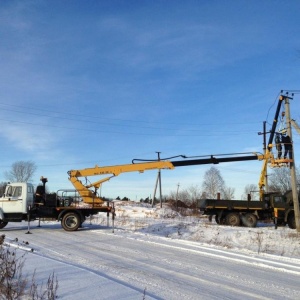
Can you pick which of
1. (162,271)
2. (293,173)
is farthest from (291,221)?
(162,271)

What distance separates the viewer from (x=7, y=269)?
5.86 metres

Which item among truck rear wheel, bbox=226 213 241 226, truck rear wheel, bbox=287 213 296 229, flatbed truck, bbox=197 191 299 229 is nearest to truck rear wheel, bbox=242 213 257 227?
flatbed truck, bbox=197 191 299 229

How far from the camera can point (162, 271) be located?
8523 millimetres

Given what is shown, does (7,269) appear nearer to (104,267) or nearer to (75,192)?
(104,267)

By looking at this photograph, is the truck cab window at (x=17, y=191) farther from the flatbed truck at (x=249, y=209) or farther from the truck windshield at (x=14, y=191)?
the flatbed truck at (x=249, y=209)

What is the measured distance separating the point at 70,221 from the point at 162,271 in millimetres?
10668

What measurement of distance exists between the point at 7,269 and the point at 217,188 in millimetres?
75656

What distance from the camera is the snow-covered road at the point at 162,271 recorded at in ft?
21.5

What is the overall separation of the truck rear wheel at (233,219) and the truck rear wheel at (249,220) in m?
0.38

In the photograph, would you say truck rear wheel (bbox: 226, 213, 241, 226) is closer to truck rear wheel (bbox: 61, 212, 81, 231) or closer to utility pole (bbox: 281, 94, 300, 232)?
utility pole (bbox: 281, 94, 300, 232)

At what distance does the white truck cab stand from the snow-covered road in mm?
5849

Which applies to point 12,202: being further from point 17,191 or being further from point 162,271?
point 162,271

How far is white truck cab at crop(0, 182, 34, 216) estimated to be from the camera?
18.6 meters

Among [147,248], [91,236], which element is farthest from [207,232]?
[147,248]
